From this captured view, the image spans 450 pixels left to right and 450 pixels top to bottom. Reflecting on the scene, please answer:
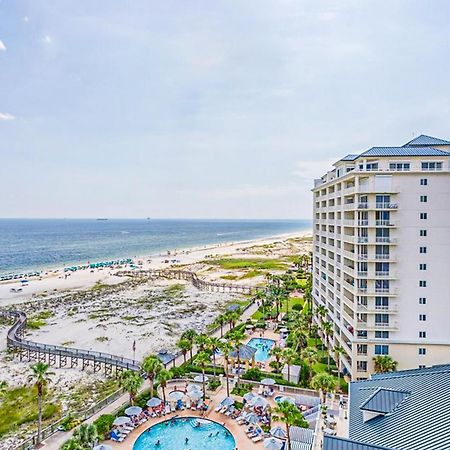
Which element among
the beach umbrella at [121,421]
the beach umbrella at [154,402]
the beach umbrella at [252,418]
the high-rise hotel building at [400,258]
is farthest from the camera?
the high-rise hotel building at [400,258]

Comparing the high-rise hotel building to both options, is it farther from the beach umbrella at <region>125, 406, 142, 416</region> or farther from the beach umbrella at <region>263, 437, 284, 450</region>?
the beach umbrella at <region>125, 406, 142, 416</region>

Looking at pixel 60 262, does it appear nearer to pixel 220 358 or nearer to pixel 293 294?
pixel 293 294

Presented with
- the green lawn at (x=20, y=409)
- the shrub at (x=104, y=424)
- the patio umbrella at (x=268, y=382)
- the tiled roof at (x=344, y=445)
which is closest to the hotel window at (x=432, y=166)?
the patio umbrella at (x=268, y=382)

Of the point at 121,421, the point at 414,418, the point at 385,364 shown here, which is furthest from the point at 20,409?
the point at 385,364

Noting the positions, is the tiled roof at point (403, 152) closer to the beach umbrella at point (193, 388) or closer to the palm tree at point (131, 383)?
the beach umbrella at point (193, 388)

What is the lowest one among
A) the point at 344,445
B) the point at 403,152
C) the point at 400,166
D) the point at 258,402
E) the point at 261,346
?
the point at 261,346

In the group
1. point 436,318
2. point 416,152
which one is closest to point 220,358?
point 436,318

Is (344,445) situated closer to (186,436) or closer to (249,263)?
(186,436)

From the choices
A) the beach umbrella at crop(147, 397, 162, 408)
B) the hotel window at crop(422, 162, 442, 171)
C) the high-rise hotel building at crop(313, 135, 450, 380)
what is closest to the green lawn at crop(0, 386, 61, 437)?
the beach umbrella at crop(147, 397, 162, 408)
